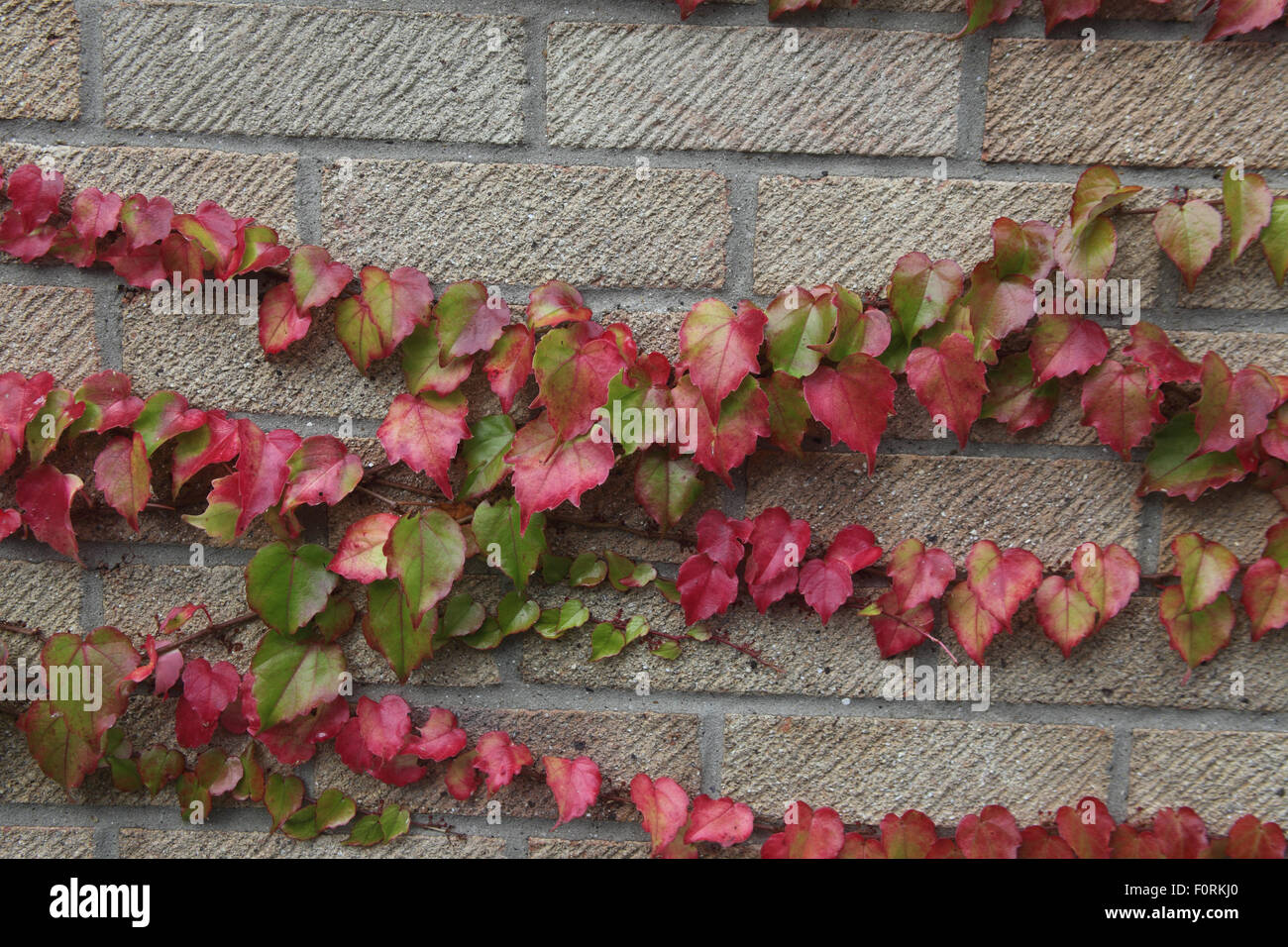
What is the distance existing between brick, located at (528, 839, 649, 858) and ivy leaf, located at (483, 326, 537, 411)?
1.61 feet

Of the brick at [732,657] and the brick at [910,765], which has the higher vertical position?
the brick at [732,657]

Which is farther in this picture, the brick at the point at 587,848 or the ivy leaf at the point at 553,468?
the brick at the point at 587,848

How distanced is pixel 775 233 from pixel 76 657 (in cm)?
87

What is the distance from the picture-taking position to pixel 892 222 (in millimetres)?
745

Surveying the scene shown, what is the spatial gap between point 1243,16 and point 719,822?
98cm

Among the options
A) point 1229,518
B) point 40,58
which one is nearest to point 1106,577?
point 1229,518

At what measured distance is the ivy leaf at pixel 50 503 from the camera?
74cm

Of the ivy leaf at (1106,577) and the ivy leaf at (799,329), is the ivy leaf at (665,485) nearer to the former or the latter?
the ivy leaf at (799,329)

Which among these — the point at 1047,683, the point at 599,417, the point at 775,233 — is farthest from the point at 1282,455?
the point at 599,417

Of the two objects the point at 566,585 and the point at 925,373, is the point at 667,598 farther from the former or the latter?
the point at 925,373

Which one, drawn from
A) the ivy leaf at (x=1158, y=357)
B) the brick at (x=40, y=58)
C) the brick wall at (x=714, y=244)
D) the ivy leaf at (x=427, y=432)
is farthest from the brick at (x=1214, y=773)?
the brick at (x=40, y=58)

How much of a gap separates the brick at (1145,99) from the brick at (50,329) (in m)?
0.98

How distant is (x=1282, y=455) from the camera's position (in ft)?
2.36

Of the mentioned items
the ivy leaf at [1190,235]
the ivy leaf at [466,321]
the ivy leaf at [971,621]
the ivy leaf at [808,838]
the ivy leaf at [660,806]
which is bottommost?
the ivy leaf at [808,838]
